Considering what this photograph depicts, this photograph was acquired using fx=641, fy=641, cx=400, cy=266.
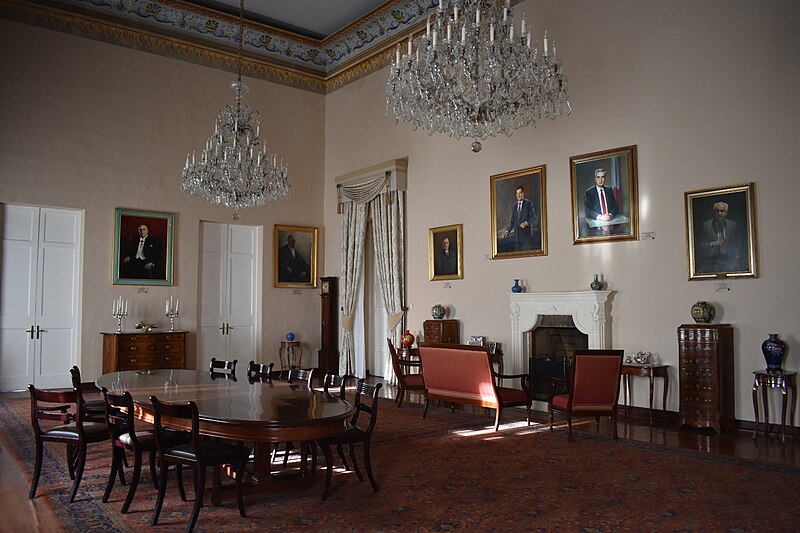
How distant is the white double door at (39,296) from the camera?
10633mm

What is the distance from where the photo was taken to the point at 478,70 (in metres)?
6.04

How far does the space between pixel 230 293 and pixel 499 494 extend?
9.18 meters

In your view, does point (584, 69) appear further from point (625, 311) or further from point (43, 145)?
point (43, 145)

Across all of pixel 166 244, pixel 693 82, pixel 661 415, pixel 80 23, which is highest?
pixel 80 23

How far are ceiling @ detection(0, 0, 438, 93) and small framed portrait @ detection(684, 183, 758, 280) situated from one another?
5873 mm

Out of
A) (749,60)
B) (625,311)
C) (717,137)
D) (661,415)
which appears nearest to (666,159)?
(717,137)

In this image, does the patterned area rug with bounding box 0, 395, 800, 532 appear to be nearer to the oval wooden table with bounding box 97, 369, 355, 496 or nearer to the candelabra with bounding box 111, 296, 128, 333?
the oval wooden table with bounding box 97, 369, 355, 496

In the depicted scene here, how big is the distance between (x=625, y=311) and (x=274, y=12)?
8739 mm

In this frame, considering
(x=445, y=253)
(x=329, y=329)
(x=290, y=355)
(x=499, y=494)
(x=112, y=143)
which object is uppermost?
(x=112, y=143)

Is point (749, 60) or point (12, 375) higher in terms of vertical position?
point (749, 60)

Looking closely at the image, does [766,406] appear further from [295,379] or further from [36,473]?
[36,473]

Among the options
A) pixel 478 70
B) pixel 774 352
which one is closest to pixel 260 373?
pixel 478 70

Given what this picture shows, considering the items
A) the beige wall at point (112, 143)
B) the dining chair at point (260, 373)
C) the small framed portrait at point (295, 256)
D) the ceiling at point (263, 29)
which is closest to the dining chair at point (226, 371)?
the dining chair at point (260, 373)

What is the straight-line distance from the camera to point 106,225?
11430 millimetres
